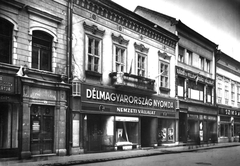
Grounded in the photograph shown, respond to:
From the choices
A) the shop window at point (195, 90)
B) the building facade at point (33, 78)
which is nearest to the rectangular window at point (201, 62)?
the shop window at point (195, 90)

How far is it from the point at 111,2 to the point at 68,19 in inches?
160

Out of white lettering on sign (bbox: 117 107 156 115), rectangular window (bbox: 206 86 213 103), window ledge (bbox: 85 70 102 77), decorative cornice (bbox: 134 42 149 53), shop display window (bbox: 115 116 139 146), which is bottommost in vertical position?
shop display window (bbox: 115 116 139 146)

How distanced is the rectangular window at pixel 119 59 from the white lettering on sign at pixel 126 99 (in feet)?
6.13

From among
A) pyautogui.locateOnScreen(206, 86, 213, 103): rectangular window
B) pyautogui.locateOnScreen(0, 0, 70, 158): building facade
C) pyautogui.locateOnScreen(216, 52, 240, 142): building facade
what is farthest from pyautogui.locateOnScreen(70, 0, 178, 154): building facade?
pyautogui.locateOnScreen(216, 52, 240, 142): building facade

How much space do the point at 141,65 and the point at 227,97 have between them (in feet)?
66.1

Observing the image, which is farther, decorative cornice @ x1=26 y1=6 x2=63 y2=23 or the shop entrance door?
the shop entrance door

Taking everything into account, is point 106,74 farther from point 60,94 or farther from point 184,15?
point 184,15

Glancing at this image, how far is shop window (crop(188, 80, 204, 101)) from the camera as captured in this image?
3356 centimetres

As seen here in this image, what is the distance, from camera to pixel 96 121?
72.2ft

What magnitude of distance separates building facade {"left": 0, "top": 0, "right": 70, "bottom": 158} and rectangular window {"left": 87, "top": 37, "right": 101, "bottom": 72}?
2400 millimetres

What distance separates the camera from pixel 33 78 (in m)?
16.6

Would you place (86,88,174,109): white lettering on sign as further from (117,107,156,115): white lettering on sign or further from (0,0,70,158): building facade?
(0,0,70,158): building facade

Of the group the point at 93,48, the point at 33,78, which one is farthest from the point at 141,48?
the point at 33,78

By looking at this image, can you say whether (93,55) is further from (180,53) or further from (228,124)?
(228,124)
